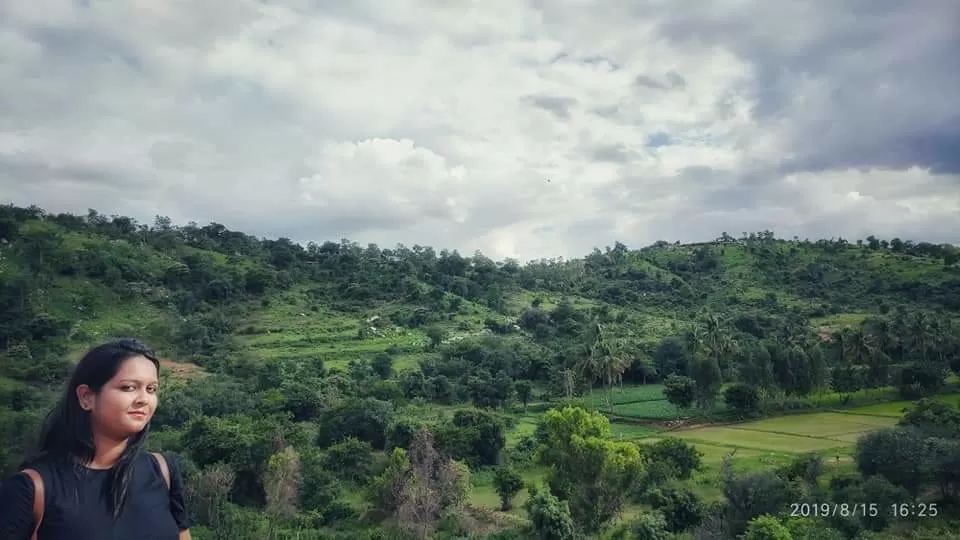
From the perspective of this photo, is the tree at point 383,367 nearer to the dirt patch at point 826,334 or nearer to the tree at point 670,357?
the tree at point 670,357

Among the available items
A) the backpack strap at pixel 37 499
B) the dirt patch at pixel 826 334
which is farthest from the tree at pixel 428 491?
the dirt patch at pixel 826 334

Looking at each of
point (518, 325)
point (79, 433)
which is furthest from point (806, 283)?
point (79, 433)

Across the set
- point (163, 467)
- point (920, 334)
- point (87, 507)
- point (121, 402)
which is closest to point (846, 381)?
point (920, 334)

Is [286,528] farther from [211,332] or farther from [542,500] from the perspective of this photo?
[211,332]

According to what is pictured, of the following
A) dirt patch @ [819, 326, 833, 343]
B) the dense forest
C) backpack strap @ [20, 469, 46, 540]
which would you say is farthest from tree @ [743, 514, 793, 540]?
dirt patch @ [819, 326, 833, 343]

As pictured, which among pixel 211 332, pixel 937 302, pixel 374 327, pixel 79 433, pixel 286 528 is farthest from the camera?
pixel 937 302

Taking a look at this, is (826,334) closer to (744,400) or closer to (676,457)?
(744,400)
